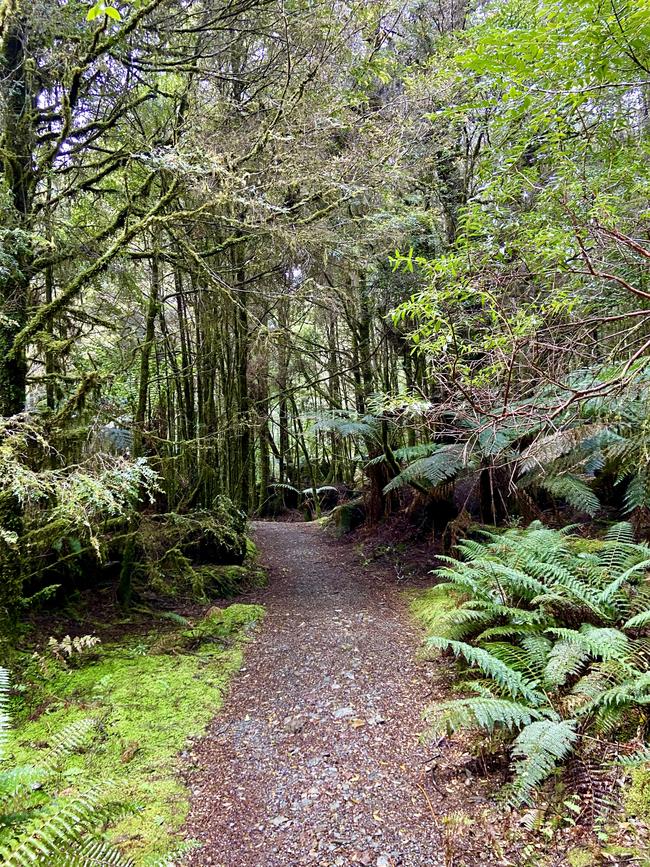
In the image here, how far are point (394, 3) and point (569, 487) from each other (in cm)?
651

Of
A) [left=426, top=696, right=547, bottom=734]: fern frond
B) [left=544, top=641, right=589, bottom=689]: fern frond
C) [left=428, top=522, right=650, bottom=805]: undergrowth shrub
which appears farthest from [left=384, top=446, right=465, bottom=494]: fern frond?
[left=426, top=696, right=547, bottom=734]: fern frond

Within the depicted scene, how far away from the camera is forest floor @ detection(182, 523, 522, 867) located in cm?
209

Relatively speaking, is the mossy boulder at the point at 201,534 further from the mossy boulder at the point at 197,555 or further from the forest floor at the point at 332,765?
the forest floor at the point at 332,765

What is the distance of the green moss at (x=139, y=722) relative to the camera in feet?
7.68

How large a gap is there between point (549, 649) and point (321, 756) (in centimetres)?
163

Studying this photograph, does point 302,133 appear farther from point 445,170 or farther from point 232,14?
point 445,170

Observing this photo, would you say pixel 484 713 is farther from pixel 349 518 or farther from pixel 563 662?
pixel 349 518

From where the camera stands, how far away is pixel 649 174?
3729 mm

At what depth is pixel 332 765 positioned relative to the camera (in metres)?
2.65

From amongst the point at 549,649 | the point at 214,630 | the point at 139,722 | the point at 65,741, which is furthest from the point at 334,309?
the point at 65,741

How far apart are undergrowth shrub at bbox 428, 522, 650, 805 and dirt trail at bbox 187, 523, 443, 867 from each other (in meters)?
0.38

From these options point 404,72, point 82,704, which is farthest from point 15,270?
point 404,72

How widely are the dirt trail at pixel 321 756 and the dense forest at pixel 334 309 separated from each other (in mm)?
165

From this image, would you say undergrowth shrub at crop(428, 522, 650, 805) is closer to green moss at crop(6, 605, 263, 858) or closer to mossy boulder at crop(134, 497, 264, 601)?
green moss at crop(6, 605, 263, 858)
